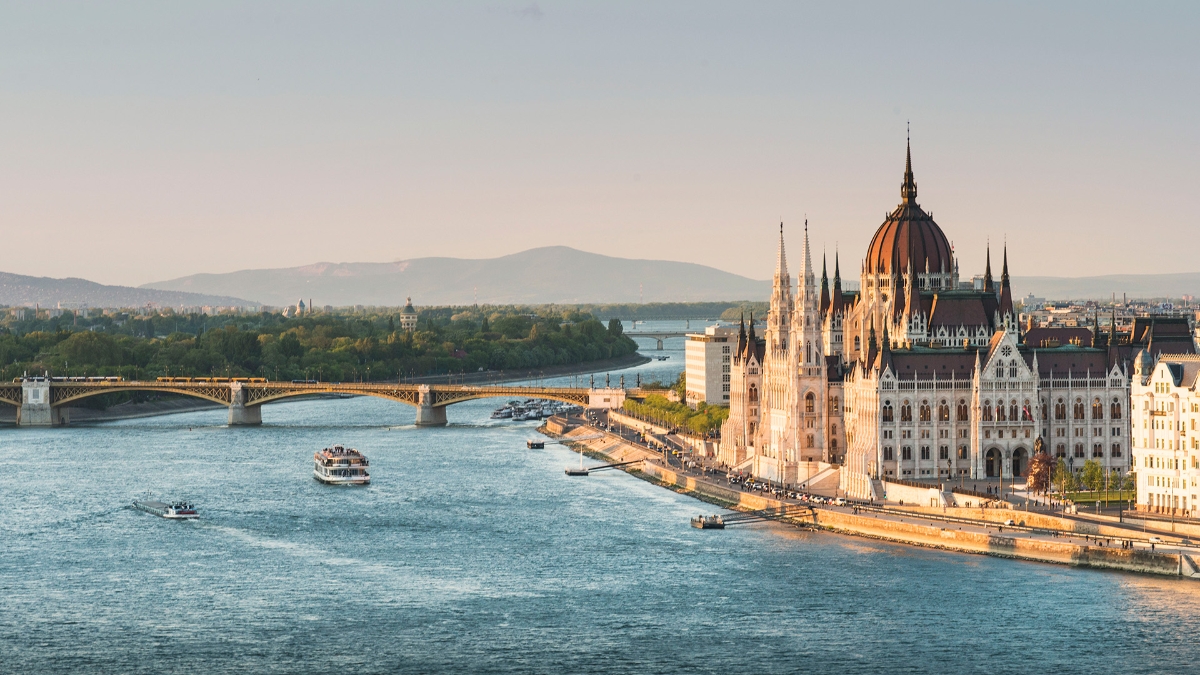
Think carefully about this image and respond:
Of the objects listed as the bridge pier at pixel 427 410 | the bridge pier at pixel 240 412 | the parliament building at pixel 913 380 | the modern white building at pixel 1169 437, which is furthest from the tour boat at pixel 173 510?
the bridge pier at pixel 240 412

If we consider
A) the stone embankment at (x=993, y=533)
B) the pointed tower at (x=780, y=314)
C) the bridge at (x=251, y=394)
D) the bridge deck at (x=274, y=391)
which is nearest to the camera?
the stone embankment at (x=993, y=533)

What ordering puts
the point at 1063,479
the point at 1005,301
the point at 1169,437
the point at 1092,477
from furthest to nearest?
the point at 1005,301 < the point at 1092,477 < the point at 1063,479 < the point at 1169,437

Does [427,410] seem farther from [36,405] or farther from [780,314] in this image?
[780,314]

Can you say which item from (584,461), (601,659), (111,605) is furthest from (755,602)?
(584,461)

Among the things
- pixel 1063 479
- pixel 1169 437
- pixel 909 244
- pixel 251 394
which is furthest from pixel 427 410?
pixel 1169 437

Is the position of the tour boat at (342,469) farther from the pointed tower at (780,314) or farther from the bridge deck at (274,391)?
the bridge deck at (274,391)

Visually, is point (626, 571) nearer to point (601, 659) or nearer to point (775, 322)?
point (601, 659)
